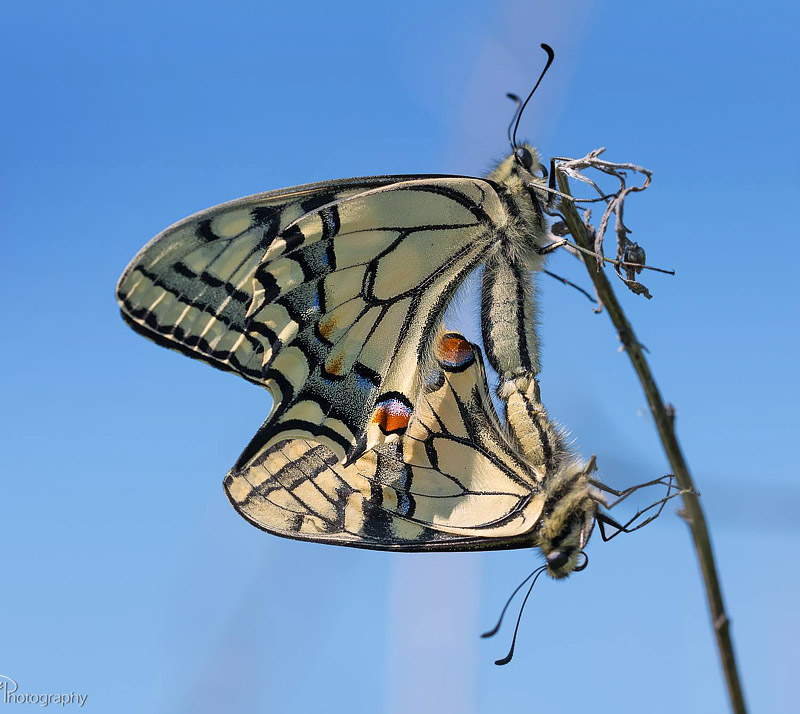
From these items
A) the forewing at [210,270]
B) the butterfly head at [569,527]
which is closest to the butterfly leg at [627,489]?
the butterfly head at [569,527]

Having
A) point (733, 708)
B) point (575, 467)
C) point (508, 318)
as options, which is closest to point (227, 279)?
point (508, 318)

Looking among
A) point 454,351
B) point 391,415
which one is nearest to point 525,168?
point 454,351

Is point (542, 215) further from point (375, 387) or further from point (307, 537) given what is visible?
point (307, 537)

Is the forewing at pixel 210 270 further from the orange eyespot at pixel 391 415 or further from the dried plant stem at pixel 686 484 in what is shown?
the dried plant stem at pixel 686 484

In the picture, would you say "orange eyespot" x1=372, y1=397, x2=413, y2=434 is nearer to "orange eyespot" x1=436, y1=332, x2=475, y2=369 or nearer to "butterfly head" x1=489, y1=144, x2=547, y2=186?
"orange eyespot" x1=436, y1=332, x2=475, y2=369

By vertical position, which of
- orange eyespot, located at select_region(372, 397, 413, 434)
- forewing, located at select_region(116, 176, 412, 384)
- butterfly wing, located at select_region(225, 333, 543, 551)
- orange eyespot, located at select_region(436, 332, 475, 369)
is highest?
forewing, located at select_region(116, 176, 412, 384)

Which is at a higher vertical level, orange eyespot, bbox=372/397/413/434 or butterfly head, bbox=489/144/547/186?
butterfly head, bbox=489/144/547/186

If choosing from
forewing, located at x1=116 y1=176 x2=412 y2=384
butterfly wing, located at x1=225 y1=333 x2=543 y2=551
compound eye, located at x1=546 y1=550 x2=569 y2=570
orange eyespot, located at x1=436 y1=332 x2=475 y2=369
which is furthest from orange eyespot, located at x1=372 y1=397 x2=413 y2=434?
compound eye, located at x1=546 y1=550 x2=569 y2=570
